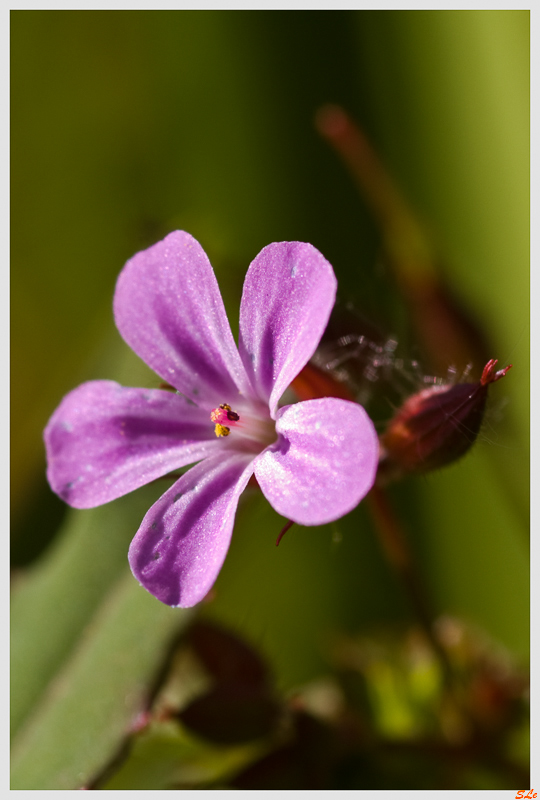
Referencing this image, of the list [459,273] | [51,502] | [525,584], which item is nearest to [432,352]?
[459,273]

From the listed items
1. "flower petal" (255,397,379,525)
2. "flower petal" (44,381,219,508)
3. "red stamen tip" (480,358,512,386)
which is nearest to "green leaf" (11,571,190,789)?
"flower petal" (44,381,219,508)

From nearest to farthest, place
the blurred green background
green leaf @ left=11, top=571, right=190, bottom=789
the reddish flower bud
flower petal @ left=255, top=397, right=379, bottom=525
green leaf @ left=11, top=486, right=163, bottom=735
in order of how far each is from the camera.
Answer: flower petal @ left=255, top=397, right=379, bottom=525
the reddish flower bud
green leaf @ left=11, top=571, right=190, bottom=789
green leaf @ left=11, top=486, right=163, bottom=735
the blurred green background

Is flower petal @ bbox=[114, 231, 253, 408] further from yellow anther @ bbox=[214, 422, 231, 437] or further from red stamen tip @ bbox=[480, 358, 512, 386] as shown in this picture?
red stamen tip @ bbox=[480, 358, 512, 386]

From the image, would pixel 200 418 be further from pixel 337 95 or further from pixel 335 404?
pixel 337 95

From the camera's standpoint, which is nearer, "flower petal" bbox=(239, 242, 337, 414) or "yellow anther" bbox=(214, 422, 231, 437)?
"flower petal" bbox=(239, 242, 337, 414)

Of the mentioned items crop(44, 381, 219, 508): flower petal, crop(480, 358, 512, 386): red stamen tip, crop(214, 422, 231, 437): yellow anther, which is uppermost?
crop(44, 381, 219, 508): flower petal

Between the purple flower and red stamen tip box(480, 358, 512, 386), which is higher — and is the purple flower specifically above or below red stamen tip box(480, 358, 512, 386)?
above
